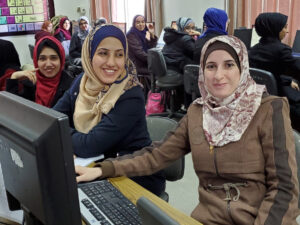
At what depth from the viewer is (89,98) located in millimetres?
1725

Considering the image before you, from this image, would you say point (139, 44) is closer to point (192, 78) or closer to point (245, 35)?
point (245, 35)

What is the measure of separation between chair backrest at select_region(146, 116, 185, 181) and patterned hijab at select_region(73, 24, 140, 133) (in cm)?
22

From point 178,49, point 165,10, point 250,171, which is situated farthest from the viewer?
point 165,10

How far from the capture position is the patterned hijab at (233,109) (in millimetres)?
1227

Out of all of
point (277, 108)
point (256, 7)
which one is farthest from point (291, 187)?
point (256, 7)

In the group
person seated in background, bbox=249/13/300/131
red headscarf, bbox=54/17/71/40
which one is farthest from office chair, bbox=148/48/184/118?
red headscarf, bbox=54/17/71/40

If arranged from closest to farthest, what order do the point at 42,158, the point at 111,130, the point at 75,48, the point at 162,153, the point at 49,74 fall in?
the point at 42,158 → the point at 162,153 → the point at 111,130 → the point at 49,74 → the point at 75,48

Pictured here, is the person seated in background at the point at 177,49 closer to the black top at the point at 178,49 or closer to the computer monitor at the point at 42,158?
the black top at the point at 178,49

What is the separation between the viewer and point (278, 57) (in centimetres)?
295

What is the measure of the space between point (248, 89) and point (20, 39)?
6.04 meters

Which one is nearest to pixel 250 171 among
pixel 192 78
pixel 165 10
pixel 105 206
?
pixel 105 206

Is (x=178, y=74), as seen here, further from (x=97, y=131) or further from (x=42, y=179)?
(x=42, y=179)

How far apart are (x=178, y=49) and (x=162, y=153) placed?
9.74 ft

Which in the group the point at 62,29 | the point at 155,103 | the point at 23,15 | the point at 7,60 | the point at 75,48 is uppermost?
the point at 23,15
